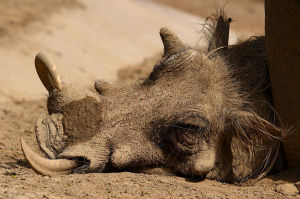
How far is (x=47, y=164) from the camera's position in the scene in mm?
2689

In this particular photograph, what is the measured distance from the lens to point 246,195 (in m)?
2.72

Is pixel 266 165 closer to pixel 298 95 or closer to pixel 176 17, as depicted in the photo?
pixel 298 95

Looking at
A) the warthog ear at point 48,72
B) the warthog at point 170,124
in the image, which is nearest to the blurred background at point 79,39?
the warthog ear at point 48,72

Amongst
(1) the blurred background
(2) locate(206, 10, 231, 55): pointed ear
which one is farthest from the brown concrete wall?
(1) the blurred background

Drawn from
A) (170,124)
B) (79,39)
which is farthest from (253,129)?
(79,39)

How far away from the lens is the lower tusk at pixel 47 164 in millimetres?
2621

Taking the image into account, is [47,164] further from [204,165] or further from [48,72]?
[204,165]

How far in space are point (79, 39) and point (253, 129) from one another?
419 centimetres

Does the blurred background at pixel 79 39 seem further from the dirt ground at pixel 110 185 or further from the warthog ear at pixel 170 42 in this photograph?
the warthog ear at pixel 170 42

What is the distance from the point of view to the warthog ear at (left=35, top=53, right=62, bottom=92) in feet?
9.68

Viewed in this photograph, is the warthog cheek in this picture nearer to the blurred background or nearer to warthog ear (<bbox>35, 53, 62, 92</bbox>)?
warthog ear (<bbox>35, 53, 62, 92</bbox>)

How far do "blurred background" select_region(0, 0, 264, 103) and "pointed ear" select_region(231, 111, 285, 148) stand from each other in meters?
2.56

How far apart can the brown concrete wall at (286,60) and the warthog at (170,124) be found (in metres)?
0.09

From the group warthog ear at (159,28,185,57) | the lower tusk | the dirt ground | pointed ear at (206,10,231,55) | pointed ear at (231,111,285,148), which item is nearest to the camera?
the dirt ground
